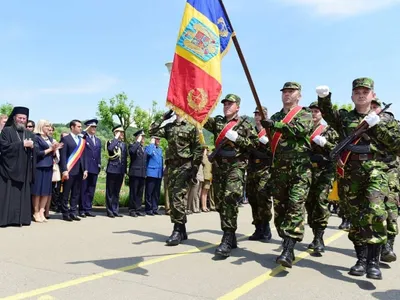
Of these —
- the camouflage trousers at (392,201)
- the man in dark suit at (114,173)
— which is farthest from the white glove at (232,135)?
the man in dark suit at (114,173)

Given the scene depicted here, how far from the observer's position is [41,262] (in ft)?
16.5

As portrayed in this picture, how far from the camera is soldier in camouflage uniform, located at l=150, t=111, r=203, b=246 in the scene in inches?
263

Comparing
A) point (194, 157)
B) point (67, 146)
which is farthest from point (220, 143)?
point (67, 146)

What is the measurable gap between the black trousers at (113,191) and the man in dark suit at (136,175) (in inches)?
16.8

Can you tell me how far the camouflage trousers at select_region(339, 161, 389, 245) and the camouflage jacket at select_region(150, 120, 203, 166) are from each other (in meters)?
2.39

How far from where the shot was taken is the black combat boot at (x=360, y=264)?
16.6 feet

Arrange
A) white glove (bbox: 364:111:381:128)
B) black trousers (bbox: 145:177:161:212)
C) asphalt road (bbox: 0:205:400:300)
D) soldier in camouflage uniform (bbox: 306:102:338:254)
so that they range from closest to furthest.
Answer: asphalt road (bbox: 0:205:400:300)
white glove (bbox: 364:111:381:128)
soldier in camouflage uniform (bbox: 306:102:338:254)
black trousers (bbox: 145:177:161:212)

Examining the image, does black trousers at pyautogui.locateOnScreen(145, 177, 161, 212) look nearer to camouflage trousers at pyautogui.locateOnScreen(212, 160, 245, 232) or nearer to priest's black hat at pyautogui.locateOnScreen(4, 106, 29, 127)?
priest's black hat at pyautogui.locateOnScreen(4, 106, 29, 127)

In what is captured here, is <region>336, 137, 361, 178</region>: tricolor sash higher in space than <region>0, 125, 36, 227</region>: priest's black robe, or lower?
higher

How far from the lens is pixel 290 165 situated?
5.46 m

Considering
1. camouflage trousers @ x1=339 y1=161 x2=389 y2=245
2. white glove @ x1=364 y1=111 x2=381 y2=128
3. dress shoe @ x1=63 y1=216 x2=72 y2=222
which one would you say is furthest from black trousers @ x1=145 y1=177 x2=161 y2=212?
white glove @ x1=364 y1=111 x2=381 y2=128

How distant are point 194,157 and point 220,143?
82 centimetres

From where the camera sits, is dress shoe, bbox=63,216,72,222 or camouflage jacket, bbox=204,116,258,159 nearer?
camouflage jacket, bbox=204,116,258,159

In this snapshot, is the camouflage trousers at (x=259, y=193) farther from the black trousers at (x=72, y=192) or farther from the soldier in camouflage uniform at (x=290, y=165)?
the black trousers at (x=72, y=192)
